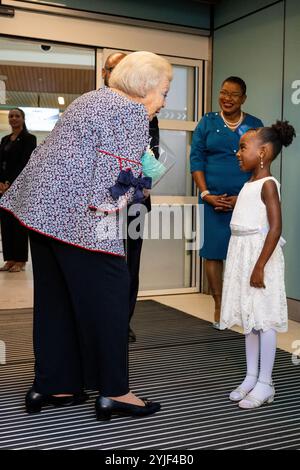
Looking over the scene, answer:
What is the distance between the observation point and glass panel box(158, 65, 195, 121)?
457 centimetres

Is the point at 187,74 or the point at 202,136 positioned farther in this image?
the point at 187,74

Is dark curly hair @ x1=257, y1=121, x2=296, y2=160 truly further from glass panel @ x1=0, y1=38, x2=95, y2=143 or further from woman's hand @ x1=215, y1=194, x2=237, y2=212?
glass panel @ x1=0, y1=38, x2=95, y2=143

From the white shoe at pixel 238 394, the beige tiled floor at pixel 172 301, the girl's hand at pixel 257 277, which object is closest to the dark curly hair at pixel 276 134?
the girl's hand at pixel 257 277

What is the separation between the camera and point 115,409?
1938mm

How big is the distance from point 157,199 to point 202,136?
1077mm

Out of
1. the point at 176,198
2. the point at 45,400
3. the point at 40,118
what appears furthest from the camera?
the point at 40,118

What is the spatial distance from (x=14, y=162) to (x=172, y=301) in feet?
7.67

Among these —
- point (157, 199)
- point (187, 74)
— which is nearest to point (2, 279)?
point (157, 199)

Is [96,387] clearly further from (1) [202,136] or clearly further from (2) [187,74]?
(2) [187,74]

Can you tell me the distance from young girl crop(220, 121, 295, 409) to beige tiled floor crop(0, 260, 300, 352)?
108cm

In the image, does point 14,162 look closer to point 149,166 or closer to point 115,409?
point 149,166

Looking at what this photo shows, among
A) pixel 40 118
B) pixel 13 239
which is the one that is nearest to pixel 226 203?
pixel 13 239

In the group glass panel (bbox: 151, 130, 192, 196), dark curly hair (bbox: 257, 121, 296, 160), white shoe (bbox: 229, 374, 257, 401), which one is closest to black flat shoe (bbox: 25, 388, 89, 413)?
white shoe (bbox: 229, 374, 257, 401)

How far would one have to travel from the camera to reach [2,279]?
531 centimetres
